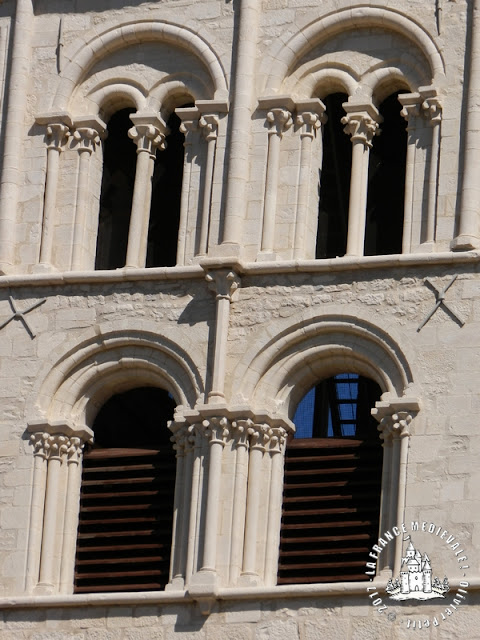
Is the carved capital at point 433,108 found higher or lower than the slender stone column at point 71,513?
Answer: higher

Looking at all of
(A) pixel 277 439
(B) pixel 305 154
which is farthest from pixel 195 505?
(B) pixel 305 154

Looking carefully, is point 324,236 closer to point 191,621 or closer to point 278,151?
point 278,151

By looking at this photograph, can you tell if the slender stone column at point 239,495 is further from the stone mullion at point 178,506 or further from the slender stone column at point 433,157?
the slender stone column at point 433,157

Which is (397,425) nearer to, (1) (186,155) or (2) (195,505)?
(2) (195,505)

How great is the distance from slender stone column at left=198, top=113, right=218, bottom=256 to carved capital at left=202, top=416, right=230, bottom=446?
242 centimetres

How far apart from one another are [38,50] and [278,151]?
376 centimetres

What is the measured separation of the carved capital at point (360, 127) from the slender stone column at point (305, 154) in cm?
46

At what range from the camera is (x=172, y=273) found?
4441 cm

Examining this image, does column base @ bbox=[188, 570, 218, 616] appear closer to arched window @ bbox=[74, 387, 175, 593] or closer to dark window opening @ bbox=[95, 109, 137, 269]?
arched window @ bbox=[74, 387, 175, 593]

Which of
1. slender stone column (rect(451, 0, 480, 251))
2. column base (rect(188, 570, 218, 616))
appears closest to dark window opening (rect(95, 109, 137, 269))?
slender stone column (rect(451, 0, 480, 251))

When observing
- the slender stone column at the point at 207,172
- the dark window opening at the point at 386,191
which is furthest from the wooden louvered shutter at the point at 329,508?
the dark window opening at the point at 386,191

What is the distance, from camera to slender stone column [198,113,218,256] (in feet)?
147

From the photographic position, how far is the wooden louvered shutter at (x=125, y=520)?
4341cm

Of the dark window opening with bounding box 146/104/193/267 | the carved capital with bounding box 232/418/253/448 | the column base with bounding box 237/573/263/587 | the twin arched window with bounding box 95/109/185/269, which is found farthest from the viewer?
the dark window opening with bounding box 146/104/193/267
